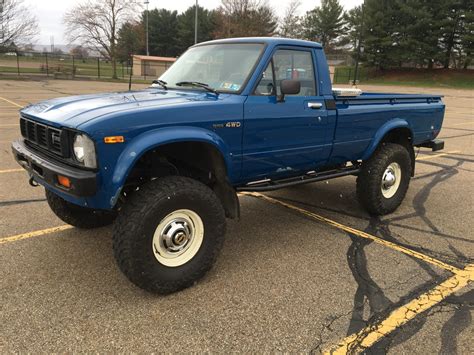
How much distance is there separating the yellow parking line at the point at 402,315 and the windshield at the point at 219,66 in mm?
2201

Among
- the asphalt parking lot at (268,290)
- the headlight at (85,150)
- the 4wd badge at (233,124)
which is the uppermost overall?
the 4wd badge at (233,124)

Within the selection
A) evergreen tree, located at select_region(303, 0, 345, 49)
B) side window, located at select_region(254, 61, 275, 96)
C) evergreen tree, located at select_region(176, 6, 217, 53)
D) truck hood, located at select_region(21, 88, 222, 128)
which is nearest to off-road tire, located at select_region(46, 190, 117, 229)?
truck hood, located at select_region(21, 88, 222, 128)

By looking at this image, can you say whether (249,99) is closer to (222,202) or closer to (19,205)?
(222,202)

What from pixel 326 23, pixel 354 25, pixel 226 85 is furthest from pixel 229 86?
pixel 326 23

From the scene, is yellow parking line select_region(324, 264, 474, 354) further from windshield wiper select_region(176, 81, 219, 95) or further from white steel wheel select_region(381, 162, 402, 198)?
windshield wiper select_region(176, 81, 219, 95)

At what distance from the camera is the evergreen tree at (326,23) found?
211 ft

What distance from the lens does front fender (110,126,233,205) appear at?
115 inches

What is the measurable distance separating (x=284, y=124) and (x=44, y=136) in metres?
2.06

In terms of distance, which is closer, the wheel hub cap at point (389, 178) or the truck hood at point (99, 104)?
the truck hood at point (99, 104)

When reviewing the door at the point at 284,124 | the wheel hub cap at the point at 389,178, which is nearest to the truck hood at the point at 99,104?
the door at the point at 284,124

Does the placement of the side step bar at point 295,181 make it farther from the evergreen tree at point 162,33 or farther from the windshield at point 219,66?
the evergreen tree at point 162,33

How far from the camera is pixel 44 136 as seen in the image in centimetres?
333

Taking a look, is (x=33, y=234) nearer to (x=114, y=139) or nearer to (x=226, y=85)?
(x=114, y=139)

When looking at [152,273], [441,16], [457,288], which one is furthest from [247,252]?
[441,16]
